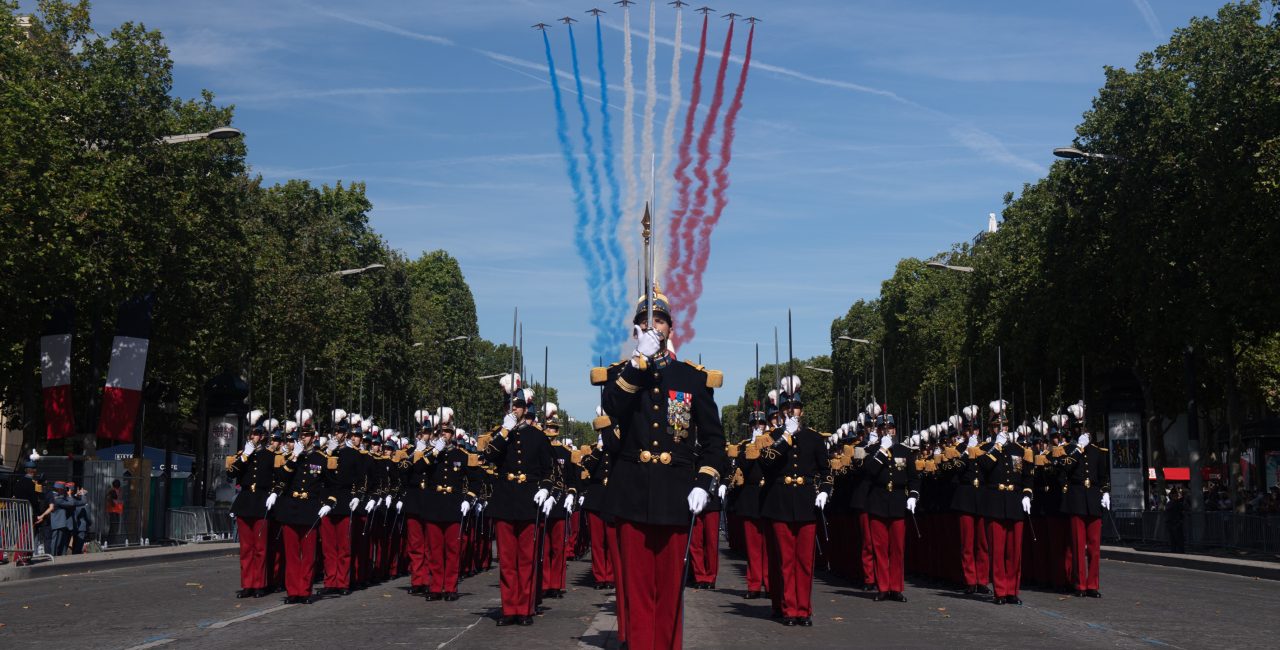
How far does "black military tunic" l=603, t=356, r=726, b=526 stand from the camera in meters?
9.74

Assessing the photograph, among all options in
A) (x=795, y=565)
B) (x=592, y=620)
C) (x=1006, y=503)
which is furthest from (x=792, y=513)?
(x=1006, y=503)

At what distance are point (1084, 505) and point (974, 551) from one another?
1.56 m

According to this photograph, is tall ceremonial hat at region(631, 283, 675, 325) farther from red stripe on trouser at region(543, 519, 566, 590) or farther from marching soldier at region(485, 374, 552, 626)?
red stripe on trouser at region(543, 519, 566, 590)

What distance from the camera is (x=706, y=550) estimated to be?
65.9 ft

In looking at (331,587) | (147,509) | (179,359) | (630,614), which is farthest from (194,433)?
(630,614)

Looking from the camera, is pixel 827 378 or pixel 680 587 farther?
pixel 827 378

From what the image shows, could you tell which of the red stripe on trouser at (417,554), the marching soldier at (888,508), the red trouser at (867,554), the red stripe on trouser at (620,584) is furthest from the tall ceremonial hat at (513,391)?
the red stripe on trouser at (620,584)

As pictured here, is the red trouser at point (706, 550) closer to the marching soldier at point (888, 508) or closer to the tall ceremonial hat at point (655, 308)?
the marching soldier at point (888, 508)

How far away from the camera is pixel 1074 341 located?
45.6 m

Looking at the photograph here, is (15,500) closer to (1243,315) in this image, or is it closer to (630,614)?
(630,614)

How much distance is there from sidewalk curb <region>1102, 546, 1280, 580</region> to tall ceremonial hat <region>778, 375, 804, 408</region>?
14162mm

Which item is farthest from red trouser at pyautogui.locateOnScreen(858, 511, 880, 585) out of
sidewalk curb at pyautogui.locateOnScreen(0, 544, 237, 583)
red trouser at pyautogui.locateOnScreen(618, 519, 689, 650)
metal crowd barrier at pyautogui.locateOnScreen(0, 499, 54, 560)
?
metal crowd barrier at pyautogui.locateOnScreen(0, 499, 54, 560)

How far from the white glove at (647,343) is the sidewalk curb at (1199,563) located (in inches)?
803

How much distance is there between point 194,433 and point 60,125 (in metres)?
55.8
